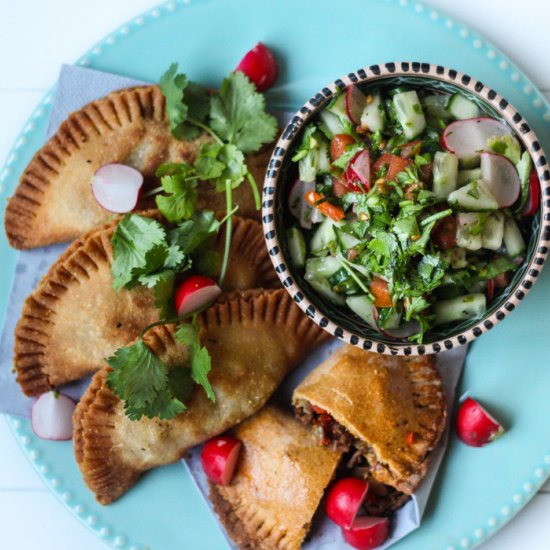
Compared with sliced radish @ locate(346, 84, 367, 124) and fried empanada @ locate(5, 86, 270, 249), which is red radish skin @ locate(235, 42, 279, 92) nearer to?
fried empanada @ locate(5, 86, 270, 249)

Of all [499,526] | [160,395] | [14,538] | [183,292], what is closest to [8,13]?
[183,292]

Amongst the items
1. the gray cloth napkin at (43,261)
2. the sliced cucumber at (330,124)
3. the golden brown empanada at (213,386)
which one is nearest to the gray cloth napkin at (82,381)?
the gray cloth napkin at (43,261)

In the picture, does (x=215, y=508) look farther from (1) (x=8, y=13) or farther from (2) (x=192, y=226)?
(1) (x=8, y=13)

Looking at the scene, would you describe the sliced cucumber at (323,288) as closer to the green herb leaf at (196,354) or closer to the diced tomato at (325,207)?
the diced tomato at (325,207)

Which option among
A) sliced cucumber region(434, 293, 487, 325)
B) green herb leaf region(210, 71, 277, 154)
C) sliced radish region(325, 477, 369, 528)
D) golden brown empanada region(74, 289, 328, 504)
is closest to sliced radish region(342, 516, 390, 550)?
sliced radish region(325, 477, 369, 528)

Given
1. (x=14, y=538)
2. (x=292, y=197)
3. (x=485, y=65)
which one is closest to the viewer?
(x=292, y=197)
